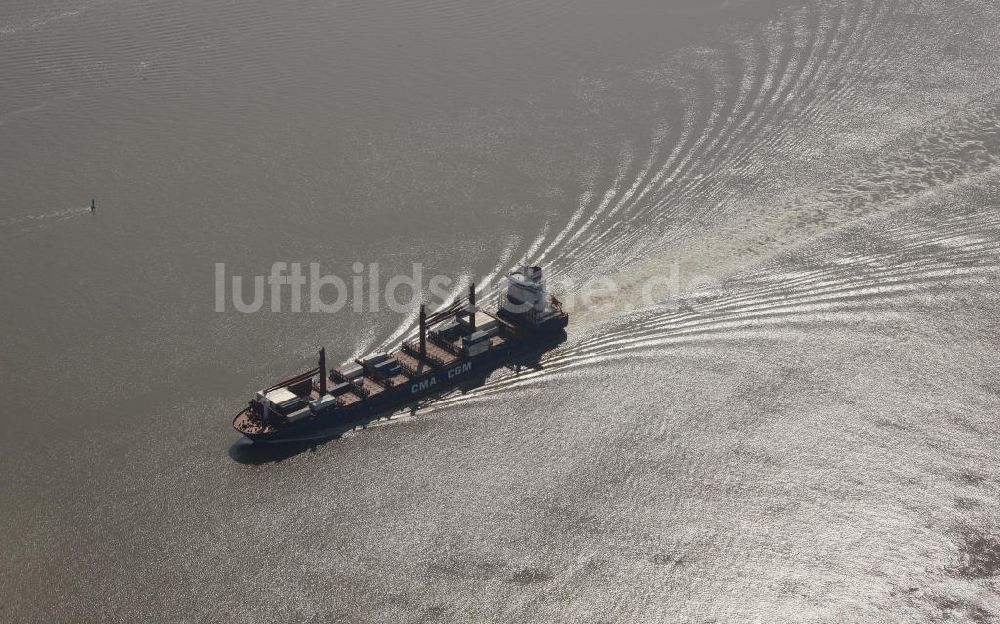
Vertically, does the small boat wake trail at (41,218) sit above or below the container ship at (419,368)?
above

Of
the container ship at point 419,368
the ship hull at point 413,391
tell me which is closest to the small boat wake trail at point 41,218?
the container ship at point 419,368

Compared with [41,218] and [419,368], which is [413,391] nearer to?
[419,368]

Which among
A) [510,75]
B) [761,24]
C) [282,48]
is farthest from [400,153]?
[761,24]

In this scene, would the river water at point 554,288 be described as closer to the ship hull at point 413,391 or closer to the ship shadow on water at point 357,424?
the ship shadow on water at point 357,424

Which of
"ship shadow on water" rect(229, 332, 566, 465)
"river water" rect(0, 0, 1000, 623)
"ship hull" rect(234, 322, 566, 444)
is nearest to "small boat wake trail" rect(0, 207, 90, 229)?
"river water" rect(0, 0, 1000, 623)

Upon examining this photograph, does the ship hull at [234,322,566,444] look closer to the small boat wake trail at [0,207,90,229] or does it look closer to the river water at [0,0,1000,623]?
the river water at [0,0,1000,623]

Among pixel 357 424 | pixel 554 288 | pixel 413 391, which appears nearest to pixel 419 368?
pixel 413 391

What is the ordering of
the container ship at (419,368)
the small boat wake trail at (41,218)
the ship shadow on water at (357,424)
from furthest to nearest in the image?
the small boat wake trail at (41,218)
the container ship at (419,368)
the ship shadow on water at (357,424)
